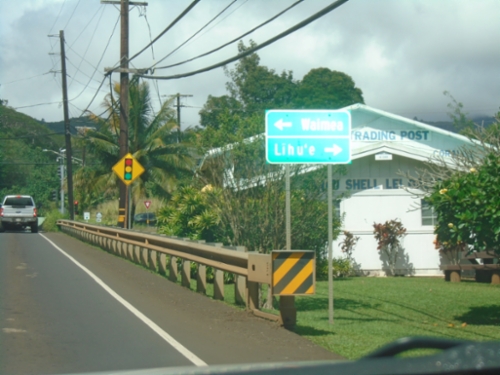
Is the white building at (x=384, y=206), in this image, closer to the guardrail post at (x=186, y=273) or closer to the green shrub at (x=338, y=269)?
the green shrub at (x=338, y=269)

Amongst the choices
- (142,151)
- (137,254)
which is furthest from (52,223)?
(137,254)

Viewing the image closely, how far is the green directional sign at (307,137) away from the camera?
1009 cm

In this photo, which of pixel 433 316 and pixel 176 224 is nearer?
pixel 433 316

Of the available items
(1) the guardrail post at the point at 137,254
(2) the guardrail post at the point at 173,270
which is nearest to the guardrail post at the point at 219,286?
(2) the guardrail post at the point at 173,270

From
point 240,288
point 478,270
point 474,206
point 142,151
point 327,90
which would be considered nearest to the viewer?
point 474,206

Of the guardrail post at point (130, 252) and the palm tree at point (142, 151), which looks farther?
the palm tree at point (142, 151)

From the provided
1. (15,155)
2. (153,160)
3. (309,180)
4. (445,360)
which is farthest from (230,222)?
(15,155)

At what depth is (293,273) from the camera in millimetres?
9609

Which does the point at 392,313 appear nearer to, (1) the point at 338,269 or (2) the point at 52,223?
(1) the point at 338,269

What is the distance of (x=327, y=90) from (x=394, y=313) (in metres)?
45.1

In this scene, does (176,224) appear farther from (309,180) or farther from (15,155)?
(15,155)

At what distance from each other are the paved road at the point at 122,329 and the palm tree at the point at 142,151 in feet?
68.9

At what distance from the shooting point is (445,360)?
2133 millimetres

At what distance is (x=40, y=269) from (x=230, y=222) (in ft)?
18.9
